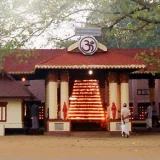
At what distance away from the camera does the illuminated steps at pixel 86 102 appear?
95.8 ft

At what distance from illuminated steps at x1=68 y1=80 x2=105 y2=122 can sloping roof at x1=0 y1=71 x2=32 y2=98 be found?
112 inches

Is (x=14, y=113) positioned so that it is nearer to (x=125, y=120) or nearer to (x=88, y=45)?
(x=88, y=45)

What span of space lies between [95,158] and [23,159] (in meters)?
1.89

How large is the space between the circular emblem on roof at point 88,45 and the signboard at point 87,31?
1.77 m

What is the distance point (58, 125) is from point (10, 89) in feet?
13.3

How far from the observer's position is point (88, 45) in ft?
87.5

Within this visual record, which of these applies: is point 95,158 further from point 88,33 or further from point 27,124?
point 27,124

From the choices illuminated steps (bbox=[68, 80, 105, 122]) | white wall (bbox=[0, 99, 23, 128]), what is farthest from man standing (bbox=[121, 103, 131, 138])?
white wall (bbox=[0, 99, 23, 128])

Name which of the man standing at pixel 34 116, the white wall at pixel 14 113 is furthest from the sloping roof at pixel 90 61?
the man standing at pixel 34 116

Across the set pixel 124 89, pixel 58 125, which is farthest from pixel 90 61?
pixel 58 125

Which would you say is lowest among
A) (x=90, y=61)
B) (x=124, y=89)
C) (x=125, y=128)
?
(x=125, y=128)

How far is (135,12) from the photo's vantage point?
20.1 m

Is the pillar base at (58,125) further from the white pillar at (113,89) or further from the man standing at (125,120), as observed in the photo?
the man standing at (125,120)

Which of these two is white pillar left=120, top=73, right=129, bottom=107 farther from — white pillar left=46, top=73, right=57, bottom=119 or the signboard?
the signboard
